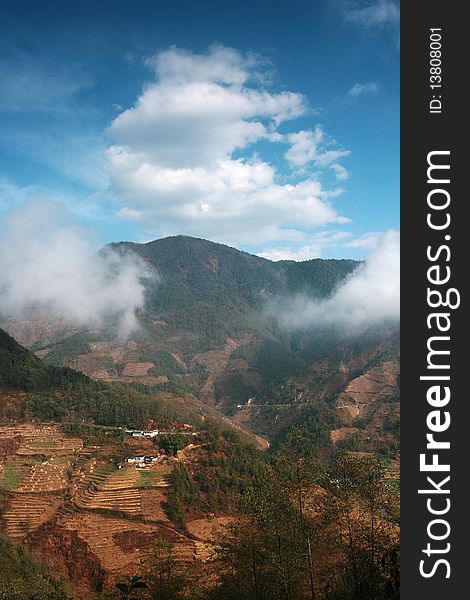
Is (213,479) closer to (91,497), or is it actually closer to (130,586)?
(91,497)

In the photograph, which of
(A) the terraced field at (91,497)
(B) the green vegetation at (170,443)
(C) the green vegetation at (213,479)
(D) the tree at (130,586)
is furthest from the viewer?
(B) the green vegetation at (170,443)

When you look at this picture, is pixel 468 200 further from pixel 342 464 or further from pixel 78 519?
pixel 78 519

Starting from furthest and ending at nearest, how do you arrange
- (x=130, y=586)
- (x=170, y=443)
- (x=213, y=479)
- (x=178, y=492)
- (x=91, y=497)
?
(x=170, y=443) → (x=213, y=479) → (x=178, y=492) → (x=91, y=497) → (x=130, y=586)

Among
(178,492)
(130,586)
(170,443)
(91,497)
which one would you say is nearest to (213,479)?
(178,492)

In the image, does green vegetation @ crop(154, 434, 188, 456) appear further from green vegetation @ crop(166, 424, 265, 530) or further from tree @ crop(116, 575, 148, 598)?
tree @ crop(116, 575, 148, 598)

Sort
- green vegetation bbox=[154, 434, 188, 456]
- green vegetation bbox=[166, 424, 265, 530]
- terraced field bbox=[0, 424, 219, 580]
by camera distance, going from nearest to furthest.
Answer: terraced field bbox=[0, 424, 219, 580]
green vegetation bbox=[166, 424, 265, 530]
green vegetation bbox=[154, 434, 188, 456]

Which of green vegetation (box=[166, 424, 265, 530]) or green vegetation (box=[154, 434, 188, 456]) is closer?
green vegetation (box=[166, 424, 265, 530])

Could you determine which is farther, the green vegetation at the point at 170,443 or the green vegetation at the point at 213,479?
the green vegetation at the point at 170,443

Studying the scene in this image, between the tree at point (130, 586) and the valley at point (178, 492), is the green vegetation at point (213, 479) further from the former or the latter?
the tree at point (130, 586)

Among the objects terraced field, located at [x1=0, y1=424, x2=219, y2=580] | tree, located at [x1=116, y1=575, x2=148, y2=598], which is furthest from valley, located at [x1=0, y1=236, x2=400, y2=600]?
tree, located at [x1=116, y1=575, x2=148, y2=598]

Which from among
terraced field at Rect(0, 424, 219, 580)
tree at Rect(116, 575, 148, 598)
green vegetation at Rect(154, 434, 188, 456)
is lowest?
terraced field at Rect(0, 424, 219, 580)

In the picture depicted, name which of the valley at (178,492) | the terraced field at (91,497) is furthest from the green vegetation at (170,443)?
the terraced field at (91,497)
